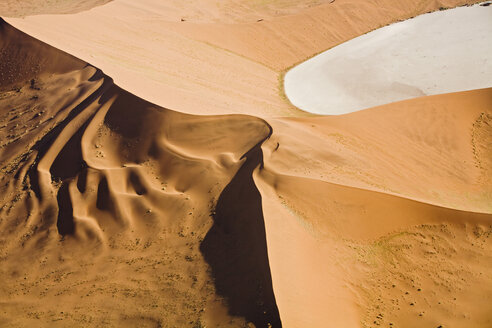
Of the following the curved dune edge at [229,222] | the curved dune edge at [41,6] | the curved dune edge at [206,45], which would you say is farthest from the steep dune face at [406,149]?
the curved dune edge at [41,6]

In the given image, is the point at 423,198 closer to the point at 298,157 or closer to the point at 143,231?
the point at 298,157

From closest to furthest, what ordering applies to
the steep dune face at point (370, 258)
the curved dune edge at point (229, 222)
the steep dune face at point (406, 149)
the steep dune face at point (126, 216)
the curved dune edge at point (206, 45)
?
the steep dune face at point (370, 258) → the curved dune edge at point (229, 222) → the steep dune face at point (126, 216) → the steep dune face at point (406, 149) → the curved dune edge at point (206, 45)

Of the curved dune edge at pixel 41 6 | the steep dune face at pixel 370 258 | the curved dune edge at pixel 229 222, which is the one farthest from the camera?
the curved dune edge at pixel 41 6

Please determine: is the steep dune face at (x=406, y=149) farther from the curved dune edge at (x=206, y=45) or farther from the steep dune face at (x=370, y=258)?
the curved dune edge at (x=206, y=45)

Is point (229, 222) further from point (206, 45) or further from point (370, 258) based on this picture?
point (206, 45)

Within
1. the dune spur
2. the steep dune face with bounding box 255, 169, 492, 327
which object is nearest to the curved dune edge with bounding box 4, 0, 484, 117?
the dune spur
